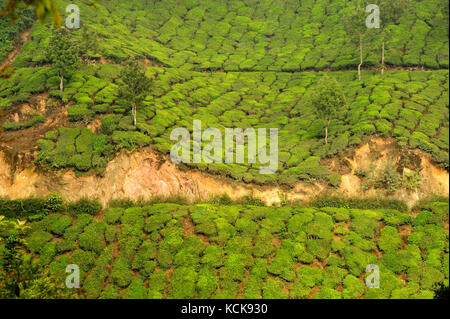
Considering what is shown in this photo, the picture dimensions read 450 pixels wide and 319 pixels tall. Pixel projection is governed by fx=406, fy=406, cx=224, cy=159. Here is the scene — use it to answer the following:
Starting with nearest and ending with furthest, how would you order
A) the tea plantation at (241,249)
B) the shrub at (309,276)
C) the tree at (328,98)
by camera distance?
the tea plantation at (241,249), the shrub at (309,276), the tree at (328,98)

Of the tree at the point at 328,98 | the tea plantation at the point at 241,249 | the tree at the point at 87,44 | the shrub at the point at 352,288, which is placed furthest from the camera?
the tree at the point at 87,44

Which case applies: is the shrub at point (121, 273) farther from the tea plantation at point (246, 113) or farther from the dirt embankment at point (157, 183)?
the tea plantation at point (246, 113)

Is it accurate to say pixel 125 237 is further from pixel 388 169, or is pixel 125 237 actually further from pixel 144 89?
pixel 388 169

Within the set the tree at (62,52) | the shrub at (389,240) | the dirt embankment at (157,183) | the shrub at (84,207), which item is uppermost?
the tree at (62,52)

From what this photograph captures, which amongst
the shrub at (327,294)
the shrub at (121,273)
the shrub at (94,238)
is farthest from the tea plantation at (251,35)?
the shrub at (327,294)

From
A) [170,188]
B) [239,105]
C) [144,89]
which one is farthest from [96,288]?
[239,105]

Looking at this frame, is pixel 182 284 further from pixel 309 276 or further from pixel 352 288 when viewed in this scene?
pixel 352 288
